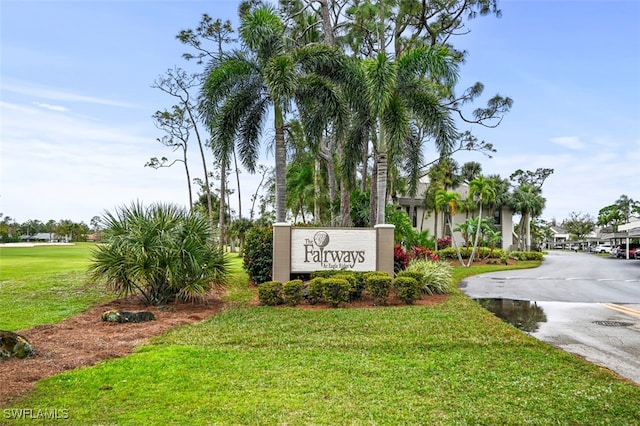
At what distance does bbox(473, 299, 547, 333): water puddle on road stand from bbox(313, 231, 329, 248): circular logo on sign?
14.6 ft

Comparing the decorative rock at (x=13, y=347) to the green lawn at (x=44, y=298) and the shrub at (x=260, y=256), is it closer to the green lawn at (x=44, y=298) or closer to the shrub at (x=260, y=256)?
the green lawn at (x=44, y=298)

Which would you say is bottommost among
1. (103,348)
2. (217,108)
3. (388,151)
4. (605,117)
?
(103,348)

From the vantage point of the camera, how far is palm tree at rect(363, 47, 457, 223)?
46.5 feet

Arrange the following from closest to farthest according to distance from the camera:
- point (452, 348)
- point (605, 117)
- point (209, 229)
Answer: point (452, 348) → point (209, 229) → point (605, 117)

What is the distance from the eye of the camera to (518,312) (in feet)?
34.9

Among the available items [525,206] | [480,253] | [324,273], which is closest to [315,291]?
[324,273]

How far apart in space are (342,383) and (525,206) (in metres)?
44.7

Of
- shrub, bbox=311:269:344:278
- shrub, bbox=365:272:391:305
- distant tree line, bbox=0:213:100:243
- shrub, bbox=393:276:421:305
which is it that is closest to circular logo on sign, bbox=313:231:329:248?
shrub, bbox=311:269:344:278

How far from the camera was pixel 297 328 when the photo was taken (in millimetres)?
8328

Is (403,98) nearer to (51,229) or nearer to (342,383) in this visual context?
(342,383)

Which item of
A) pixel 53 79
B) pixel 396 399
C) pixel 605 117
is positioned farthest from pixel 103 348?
pixel 605 117

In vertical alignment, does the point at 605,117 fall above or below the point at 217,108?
above

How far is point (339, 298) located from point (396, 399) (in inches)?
240

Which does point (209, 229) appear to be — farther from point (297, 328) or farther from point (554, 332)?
point (554, 332)
